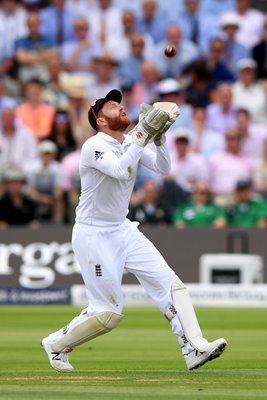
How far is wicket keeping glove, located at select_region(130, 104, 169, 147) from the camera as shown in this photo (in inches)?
276

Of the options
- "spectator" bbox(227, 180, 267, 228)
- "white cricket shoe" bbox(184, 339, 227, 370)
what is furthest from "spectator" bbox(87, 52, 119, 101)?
"white cricket shoe" bbox(184, 339, 227, 370)

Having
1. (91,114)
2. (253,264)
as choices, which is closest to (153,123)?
(91,114)

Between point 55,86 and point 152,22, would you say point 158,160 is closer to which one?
point 55,86

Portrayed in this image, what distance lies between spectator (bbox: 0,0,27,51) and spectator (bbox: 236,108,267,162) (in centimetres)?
396

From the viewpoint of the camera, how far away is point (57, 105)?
16922 mm

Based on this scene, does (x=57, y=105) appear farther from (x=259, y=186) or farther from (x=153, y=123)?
(x=153, y=123)

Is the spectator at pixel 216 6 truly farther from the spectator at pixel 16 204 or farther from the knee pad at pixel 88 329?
the knee pad at pixel 88 329

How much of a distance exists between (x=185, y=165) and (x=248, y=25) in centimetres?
322

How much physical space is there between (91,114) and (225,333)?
3887 millimetres

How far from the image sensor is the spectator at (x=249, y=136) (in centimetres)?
1587

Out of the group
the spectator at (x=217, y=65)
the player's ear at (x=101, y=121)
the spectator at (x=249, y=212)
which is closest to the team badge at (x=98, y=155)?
the player's ear at (x=101, y=121)

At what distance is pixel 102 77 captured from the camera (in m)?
17.2

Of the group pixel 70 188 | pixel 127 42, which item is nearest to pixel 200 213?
pixel 70 188

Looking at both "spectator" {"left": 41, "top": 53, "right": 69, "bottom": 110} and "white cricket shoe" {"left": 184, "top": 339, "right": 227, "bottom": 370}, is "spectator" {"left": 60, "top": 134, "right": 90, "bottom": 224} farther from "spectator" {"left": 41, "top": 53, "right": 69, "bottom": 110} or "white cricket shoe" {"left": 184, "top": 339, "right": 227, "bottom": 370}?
"white cricket shoe" {"left": 184, "top": 339, "right": 227, "bottom": 370}
